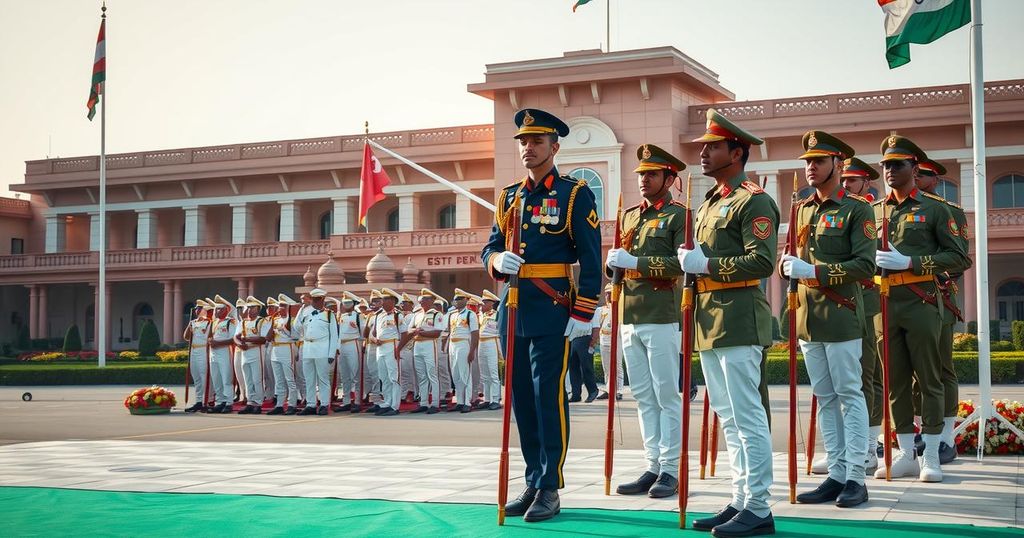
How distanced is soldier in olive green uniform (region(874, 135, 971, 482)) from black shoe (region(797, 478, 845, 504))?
1223 millimetres

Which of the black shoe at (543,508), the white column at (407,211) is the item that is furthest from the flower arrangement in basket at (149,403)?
the white column at (407,211)

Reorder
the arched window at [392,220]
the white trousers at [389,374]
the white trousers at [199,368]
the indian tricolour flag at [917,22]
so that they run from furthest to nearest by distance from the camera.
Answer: the arched window at [392,220]
the white trousers at [199,368]
the white trousers at [389,374]
the indian tricolour flag at [917,22]

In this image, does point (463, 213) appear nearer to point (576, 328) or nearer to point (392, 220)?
point (392, 220)

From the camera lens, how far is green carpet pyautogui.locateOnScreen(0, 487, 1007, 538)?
A: 5.70 m

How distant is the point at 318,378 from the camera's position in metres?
17.2

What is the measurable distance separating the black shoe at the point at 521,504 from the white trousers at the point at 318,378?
11125 millimetres

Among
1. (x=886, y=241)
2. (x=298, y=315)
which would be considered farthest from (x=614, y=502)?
(x=298, y=315)

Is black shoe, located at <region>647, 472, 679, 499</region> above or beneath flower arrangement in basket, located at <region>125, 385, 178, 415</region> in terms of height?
above

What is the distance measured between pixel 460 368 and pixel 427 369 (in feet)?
1.81

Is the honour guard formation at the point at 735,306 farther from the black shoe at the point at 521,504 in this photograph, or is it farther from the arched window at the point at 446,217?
the arched window at the point at 446,217

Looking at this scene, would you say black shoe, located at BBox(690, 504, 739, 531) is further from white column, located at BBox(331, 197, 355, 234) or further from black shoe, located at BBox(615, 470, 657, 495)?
white column, located at BBox(331, 197, 355, 234)

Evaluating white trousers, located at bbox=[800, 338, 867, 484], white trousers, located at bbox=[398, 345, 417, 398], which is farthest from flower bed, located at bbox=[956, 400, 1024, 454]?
white trousers, located at bbox=[398, 345, 417, 398]

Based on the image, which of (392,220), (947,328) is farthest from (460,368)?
(392,220)

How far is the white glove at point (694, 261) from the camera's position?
588cm
